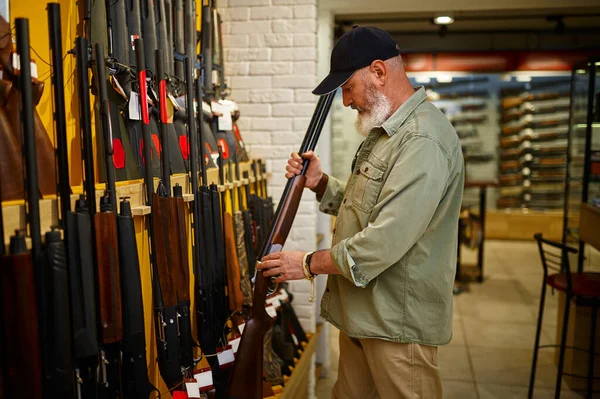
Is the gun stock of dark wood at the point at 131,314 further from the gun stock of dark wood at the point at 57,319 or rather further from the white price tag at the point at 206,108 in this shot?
the white price tag at the point at 206,108

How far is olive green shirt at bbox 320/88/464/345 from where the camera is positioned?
1.70 m

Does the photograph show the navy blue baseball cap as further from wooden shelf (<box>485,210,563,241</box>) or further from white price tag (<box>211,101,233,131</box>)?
wooden shelf (<box>485,210,563,241</box>)

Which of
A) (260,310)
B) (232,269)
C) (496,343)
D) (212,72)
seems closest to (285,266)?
(260,310)

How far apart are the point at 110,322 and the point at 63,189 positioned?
15.8 inches

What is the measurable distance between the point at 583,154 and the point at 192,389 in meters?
3.89

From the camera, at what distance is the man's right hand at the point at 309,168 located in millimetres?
2225

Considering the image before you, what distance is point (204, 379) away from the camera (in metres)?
2.03

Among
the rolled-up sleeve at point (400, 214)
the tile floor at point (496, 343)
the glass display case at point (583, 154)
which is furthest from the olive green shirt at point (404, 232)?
the glass display case at point (583, 154)

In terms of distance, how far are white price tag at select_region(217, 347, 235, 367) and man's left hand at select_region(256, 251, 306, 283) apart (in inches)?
Result: 19.7

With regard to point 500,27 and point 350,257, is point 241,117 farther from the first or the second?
point 500,27

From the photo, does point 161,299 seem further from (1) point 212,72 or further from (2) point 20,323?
(1) point 212,72

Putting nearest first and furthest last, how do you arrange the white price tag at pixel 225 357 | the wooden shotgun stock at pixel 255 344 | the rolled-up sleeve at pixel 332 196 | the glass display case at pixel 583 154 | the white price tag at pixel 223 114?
the wooden shotgun stock at pixel 255 344
the white price tag at pixel 225 357
the rolled-up sleeve at pixel 332 196
the white price tag at pixel 223 114
the glass display case at pixel 583 154

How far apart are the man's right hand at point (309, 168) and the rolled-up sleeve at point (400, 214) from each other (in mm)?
546

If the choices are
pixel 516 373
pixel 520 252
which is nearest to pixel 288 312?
pixel 516 373
